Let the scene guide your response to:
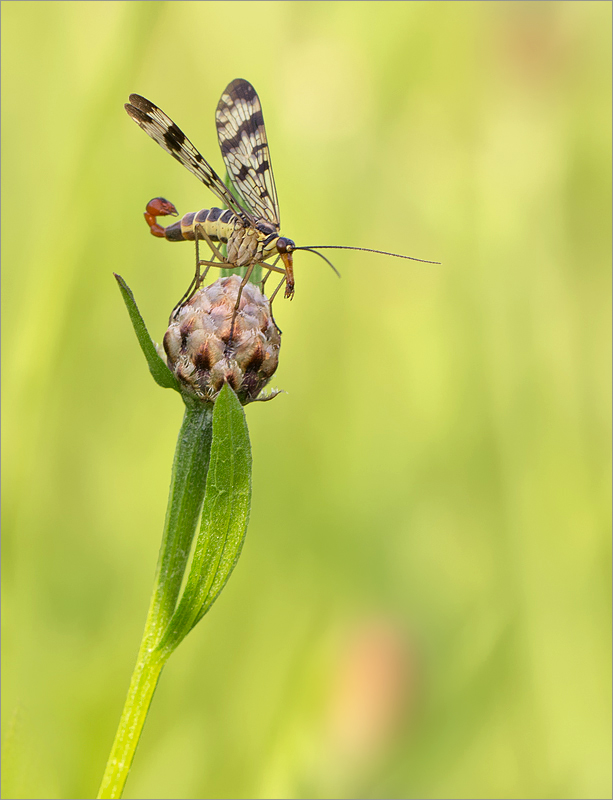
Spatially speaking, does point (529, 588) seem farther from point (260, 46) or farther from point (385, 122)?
point (260, 46)

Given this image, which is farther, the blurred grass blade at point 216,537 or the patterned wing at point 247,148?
the patterned wing at point 247,148

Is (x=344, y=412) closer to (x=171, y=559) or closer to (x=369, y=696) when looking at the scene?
(x=369, y=696)

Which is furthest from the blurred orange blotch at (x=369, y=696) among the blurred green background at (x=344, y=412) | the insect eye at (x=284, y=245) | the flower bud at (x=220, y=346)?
the insect eye at (x=284, y=245)

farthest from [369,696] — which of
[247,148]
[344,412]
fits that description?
[247,148]

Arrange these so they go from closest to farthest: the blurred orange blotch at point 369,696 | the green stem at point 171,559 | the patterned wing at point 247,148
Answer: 1. the green stem at point 171,559
2. the blurred orange blotch at point 369,696
3. the patterned wing at point 247,148

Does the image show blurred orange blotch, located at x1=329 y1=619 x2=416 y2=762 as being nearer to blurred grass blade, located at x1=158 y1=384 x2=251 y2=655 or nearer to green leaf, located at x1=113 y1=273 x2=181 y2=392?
blurred grass blade, located at x1=158 y1=384 x2=251 y2=655

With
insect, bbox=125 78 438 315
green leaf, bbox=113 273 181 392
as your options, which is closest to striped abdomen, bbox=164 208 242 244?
insect, bbox=125 78 438 315

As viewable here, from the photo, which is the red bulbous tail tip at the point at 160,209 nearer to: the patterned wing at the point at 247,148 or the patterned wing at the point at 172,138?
the patterned wing at the point at 172,138
